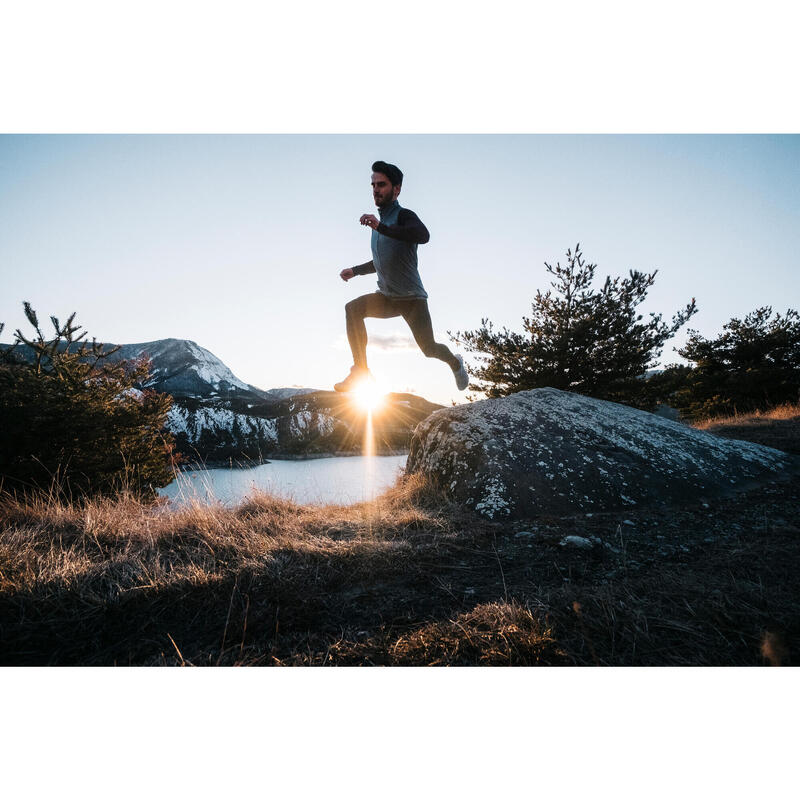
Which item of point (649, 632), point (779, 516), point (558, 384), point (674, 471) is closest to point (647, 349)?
point (558, 384)

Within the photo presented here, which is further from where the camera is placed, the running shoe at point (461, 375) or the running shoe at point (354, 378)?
the running shoe at point (461, 375)

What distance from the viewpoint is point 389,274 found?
3732 millimetres

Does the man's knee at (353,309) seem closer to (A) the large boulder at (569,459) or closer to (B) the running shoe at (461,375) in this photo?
(B) the running shoe at (461,375)

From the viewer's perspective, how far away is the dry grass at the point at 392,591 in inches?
67.3

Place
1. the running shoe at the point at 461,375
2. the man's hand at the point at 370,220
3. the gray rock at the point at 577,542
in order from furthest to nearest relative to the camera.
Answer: the running shoe at the point at 461,375 → the man's hand at the point at 370,220 → the gray rock at the point at 577,542

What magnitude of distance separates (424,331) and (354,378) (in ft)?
3.19

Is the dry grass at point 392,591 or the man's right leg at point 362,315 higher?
the man's right leg at point 362,315

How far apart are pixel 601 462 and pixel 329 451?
38974 mm

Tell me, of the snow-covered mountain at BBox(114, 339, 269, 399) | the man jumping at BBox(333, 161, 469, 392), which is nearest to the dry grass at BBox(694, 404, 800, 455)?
the man jumping at BBox(333, 161, 469, 392)

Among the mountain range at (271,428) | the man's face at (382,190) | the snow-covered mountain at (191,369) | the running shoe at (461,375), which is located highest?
the snow-covered mountain at (191,369)

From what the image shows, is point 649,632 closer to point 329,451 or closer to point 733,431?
point 733,431

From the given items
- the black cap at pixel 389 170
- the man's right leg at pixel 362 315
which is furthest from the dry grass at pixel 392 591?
the black cap at pixel 389 170

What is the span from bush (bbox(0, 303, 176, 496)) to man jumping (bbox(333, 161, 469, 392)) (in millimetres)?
5424

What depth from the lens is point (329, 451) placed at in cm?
4169
